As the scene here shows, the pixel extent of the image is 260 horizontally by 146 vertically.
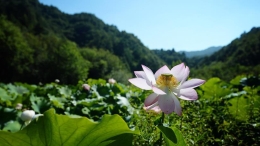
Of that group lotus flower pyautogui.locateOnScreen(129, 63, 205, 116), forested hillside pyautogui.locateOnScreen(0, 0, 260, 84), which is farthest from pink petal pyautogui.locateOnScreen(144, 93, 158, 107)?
forested hillside pyautogui.locateOnScreen(0, 0, 260, 84)

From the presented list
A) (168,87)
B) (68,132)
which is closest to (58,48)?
(68,132)

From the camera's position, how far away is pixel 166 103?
2.23 feet

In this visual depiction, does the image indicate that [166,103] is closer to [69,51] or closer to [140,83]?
[140,83]

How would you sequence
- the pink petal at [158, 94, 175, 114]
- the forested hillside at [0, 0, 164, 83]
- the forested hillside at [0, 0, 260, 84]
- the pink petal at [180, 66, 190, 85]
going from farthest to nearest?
the forested hillside at [0, 0, 260, 84] → the forested hillside at [0, 0, 164, 83] → the pink petal at [180, 66, 190, 85] → the pink petal at [158, 94, 175, 114]

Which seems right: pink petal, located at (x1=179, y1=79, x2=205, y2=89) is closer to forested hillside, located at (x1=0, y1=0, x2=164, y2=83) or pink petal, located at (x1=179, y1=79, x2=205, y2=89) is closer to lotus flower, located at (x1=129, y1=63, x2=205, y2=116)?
lotus flower, located at (x1=129, y1=63, x2=205, y2=116)

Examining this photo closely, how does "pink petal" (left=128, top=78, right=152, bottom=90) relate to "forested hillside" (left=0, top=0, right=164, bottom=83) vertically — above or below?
below

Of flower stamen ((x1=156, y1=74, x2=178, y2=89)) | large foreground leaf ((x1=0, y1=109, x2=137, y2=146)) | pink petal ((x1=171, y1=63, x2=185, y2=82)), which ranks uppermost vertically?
pink petal ((x1=171, y1=63, x2=185, y2=82))

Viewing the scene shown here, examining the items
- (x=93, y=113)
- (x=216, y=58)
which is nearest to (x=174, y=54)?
(x=216, y=58)

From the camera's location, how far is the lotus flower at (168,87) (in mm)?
679

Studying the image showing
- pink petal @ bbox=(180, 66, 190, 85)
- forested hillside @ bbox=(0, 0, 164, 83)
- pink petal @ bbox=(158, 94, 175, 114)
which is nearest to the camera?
pink petal @ bbox=(158, 94, 175, 114)

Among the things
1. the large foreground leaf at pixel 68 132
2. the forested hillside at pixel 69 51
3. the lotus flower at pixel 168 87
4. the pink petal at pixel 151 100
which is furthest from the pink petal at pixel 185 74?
the forested hillside at pixel 69 51

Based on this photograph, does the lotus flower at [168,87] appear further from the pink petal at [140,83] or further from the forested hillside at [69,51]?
the forested hillside at [69,51]

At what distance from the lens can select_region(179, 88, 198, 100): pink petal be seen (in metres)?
0.69

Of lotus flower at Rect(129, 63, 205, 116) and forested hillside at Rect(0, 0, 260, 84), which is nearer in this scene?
lotus flower at Rect(129, 63, 205, 116)
